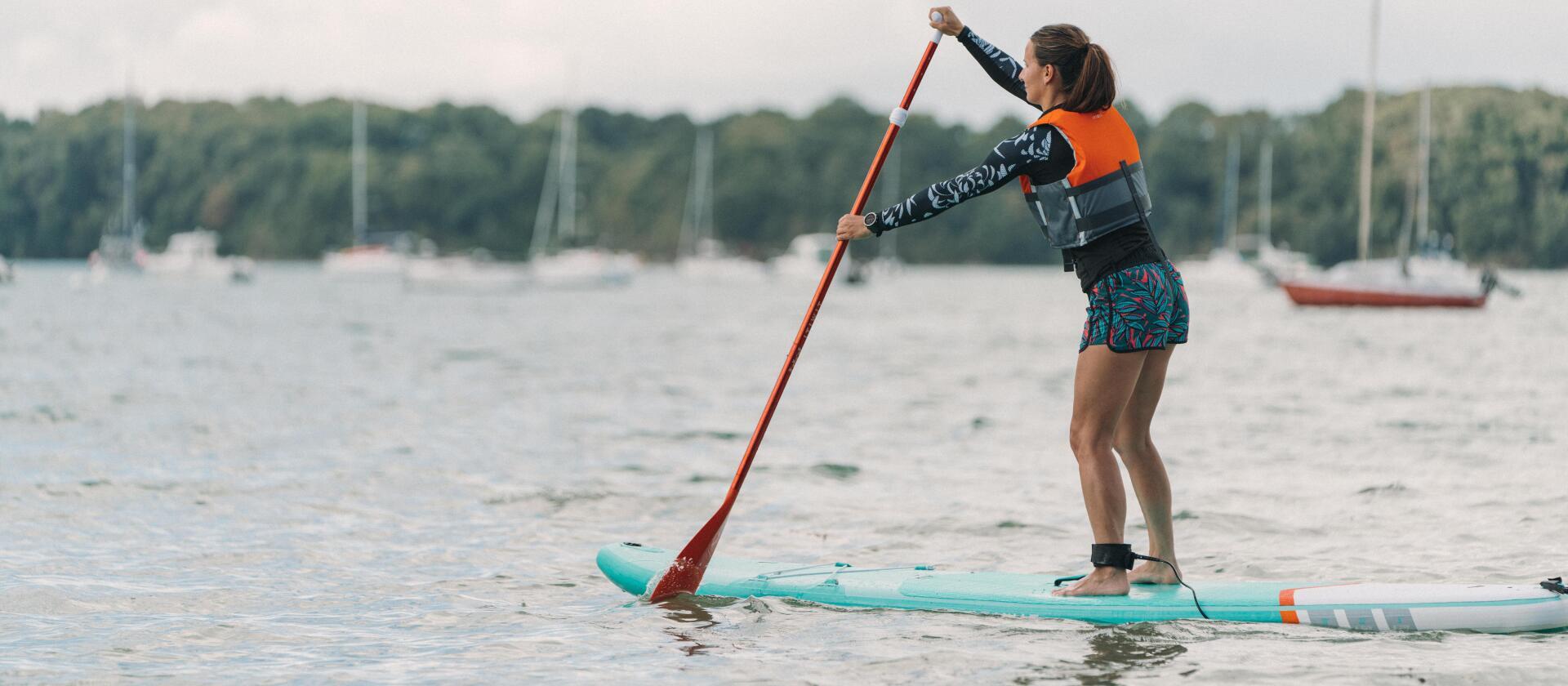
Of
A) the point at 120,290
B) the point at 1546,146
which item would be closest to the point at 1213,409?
the point at 1546,146

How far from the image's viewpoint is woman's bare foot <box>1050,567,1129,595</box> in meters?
6.22

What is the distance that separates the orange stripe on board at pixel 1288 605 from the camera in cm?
625

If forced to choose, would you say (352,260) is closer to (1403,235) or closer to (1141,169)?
(1403,235)

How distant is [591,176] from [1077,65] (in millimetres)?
120375

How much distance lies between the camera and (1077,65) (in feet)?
18.9

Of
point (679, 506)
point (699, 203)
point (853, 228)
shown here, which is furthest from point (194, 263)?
point (853, 228)

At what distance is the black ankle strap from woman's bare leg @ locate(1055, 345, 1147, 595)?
0.08 ft

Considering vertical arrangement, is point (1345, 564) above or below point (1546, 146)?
below

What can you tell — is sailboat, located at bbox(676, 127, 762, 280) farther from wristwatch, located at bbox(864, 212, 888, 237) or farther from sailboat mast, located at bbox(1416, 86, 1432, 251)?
wristwatch, located at bbox(864, 212, 888, 237)

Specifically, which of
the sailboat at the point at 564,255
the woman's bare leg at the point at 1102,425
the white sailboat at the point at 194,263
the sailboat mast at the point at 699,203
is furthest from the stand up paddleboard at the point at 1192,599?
the sailboat mast at the point at 699,203

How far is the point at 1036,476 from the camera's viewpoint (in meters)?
11.4

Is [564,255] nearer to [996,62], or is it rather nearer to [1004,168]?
[996,62]

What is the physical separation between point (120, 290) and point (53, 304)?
1618cm

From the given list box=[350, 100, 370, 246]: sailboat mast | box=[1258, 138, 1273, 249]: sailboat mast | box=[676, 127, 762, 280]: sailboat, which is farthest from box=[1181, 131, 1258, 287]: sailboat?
box=[350, 100, 370, 246]: sailboat mast
